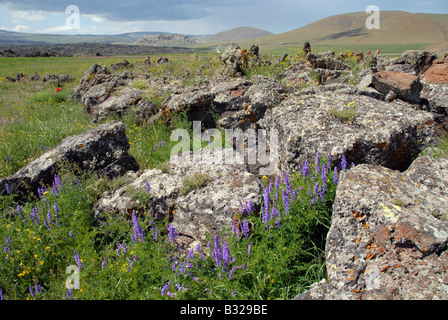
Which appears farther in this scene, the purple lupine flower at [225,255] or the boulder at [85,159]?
the boulder at [85,159]

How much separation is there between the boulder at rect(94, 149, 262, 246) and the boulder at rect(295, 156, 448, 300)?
4.48 feet

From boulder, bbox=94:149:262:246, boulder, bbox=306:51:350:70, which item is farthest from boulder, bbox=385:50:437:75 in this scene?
boulder, bbox=94:149:262:246

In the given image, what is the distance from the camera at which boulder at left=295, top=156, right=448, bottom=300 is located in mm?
2469

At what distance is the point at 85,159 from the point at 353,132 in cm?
531

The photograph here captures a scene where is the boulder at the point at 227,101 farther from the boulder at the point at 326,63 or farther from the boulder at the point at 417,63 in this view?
the boulder at the point at 417,63

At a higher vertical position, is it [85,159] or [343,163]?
[343,163]

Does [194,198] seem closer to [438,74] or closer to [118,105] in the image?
[118,105]

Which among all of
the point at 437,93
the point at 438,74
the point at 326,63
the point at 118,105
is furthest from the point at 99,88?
the point at 438,74

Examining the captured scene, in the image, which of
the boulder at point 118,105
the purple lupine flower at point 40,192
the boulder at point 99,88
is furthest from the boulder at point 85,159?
the boulder at point 99,88

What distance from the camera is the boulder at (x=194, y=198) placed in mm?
4113

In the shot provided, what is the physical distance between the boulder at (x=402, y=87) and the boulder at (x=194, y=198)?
4784mm

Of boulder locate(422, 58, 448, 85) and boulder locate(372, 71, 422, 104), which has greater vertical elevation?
boulder locate(422, 58, 448, 85)

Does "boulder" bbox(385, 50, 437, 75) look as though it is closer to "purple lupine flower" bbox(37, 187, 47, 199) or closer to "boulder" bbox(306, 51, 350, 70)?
"boulder" bbox(306, 51, 350, 70)

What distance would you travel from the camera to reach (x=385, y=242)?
2.77 meters
